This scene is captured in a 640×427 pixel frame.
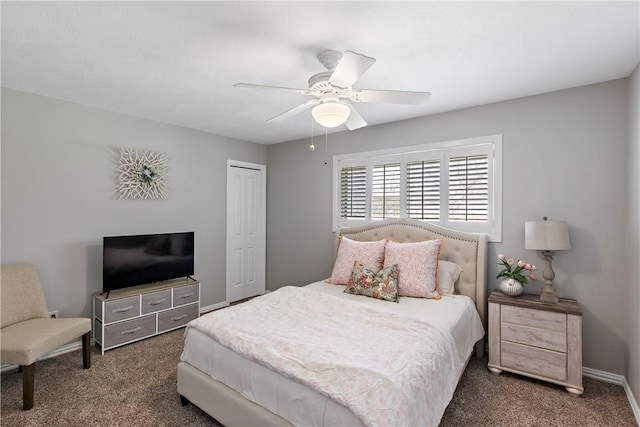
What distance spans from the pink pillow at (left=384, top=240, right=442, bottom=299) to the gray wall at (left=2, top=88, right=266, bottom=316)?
2746 mm

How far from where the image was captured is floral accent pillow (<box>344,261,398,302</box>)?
2834mm

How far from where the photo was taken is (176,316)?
3.71 m

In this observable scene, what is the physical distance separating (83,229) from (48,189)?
0.49 m

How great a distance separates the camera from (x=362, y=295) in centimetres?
295

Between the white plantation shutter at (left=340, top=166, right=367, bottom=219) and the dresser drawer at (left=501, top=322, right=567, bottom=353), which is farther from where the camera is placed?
the white plantation shutter at (left=340, top=166, right=367, bottom=219)

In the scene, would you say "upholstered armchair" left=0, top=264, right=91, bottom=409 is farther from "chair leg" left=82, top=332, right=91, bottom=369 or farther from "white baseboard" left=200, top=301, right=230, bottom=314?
"white baseboard" left=200, top=301, right=230, bottom=314

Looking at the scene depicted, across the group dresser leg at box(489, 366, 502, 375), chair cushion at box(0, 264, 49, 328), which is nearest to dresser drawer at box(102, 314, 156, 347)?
chair cushion at box(0, 264, 49, 328)

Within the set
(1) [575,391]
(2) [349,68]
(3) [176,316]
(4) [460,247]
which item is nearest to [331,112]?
(2) [349,68]

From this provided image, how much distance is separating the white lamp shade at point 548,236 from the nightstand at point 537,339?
0.47 meters

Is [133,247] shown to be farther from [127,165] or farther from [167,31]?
[167,31]

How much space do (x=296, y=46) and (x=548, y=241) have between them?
2.49m

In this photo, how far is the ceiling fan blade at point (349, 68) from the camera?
1632 mm

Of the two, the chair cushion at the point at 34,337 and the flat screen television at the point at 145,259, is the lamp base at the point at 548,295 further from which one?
the chair cushion at the point at 34,337

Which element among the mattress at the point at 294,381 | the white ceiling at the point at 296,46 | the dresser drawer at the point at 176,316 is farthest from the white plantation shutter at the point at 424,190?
the dresser drawer at the point at 176,316
